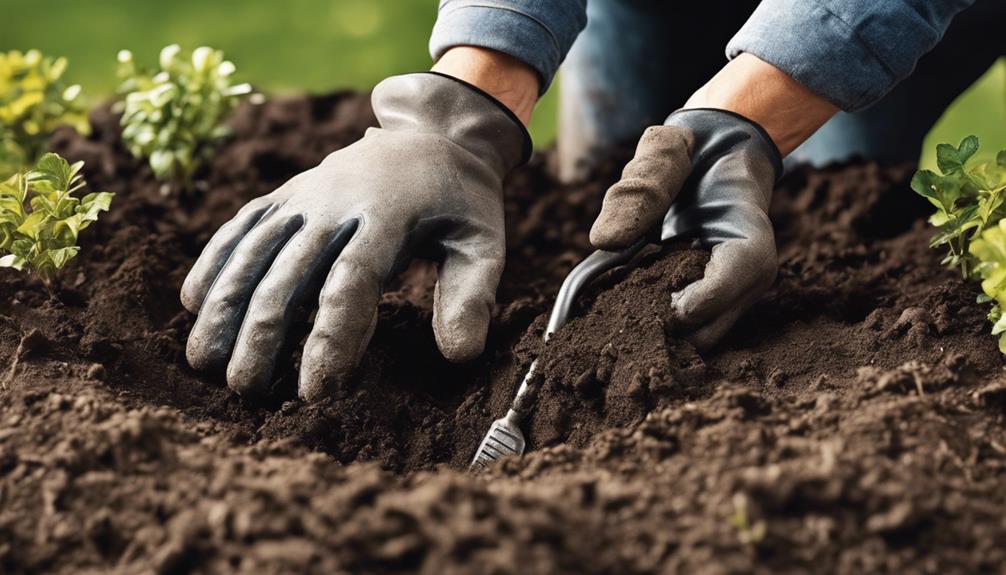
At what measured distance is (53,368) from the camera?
5.93 ft

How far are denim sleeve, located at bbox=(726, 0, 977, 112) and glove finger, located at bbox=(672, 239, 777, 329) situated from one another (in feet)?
1.25

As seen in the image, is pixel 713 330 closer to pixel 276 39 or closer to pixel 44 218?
pixel 44 218

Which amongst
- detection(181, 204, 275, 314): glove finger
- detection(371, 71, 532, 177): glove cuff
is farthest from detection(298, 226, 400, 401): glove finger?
detection(371, 71, 532, 177): glove cuff

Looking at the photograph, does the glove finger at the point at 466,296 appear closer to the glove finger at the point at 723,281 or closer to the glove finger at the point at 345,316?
the glove finger at the point at 345,316

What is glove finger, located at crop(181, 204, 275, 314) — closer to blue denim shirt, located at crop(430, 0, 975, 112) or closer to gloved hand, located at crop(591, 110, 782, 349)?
gloved hand, located at crop(591, 110, 782, 349)

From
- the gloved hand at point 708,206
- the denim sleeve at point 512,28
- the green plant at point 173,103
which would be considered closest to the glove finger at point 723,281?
the gloved hand at point 708,206

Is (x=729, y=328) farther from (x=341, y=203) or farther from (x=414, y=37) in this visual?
(x=414, y=37)

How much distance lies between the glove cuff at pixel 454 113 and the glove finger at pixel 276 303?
354 millimetres

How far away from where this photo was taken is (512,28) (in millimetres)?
2188

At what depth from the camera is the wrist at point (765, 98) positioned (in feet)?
6.60

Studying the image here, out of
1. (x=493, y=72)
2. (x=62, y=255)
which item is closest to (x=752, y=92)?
(x=493, y=72)

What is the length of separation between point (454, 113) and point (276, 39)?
2.63 m

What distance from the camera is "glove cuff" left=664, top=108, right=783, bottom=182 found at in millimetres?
1998

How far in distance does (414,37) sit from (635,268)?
277 cm
